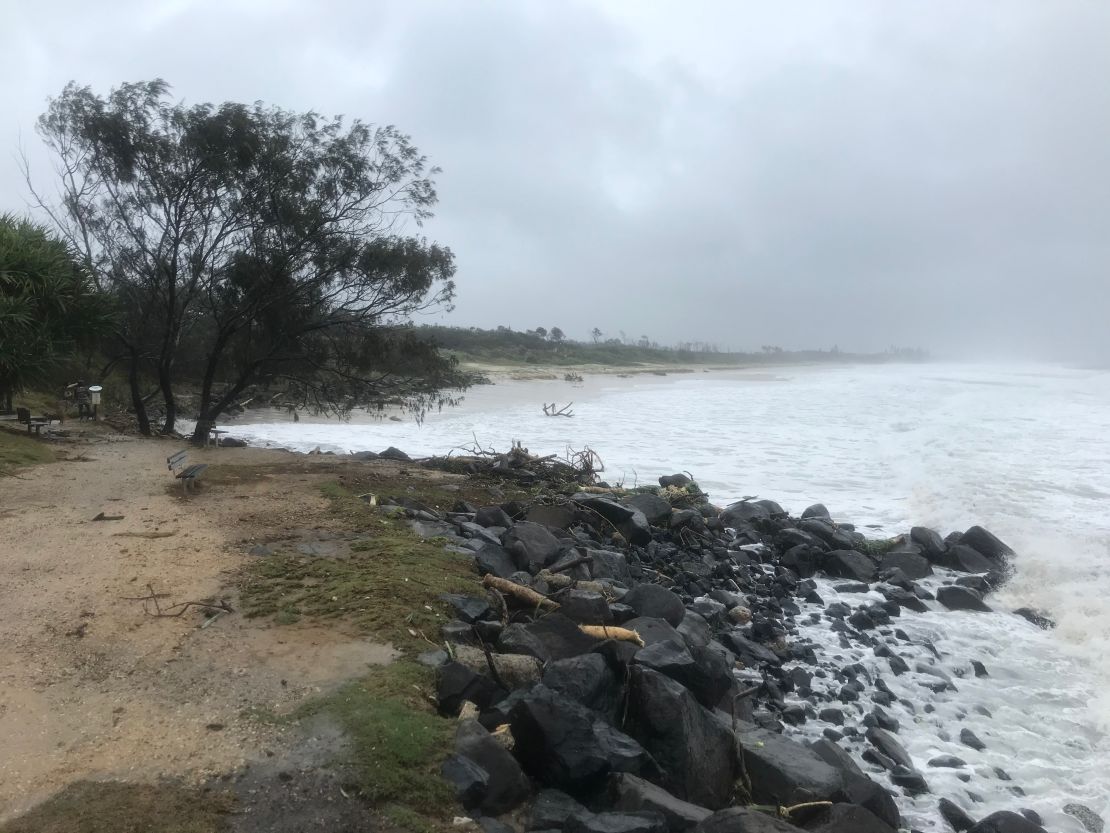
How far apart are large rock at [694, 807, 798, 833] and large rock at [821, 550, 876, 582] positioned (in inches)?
276

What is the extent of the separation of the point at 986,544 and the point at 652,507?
5051 mm

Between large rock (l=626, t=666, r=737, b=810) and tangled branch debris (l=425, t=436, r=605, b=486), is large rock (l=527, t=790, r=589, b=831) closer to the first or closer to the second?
large rock (l=626, t=666, r=737, b=810)

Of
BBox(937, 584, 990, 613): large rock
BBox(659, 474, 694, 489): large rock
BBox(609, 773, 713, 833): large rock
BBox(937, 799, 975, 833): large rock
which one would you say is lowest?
BBox(937, 799, 975, 833): large rock

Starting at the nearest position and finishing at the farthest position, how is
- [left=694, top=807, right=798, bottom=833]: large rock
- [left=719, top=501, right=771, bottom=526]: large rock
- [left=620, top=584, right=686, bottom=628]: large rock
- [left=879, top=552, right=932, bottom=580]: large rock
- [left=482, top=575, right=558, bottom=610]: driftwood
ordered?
[left=694, top=807, right=798, bottom=833]: large rock
[left=482, top=575, right=558, bottom=610]: driftwood
[left=620, top=584, right=686, bottom=628]: large rock
[left=879, top=552, right=932, bottom=580]: large rock
[left=719, top=501, right=771, bottom=526]: large rock

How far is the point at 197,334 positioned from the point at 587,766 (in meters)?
20.4

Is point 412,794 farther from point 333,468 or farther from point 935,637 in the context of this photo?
point 333,468

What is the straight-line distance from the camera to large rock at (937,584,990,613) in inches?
356

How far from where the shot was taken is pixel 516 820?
12.9 ft

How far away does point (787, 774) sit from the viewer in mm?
4691

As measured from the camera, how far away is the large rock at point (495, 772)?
3959 millimetres

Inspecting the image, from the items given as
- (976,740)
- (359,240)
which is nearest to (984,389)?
(359,240)

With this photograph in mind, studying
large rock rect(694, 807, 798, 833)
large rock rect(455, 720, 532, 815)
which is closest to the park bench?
large rock rect(455, 720, 532, 815)

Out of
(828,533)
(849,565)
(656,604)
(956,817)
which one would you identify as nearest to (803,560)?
(849,565)

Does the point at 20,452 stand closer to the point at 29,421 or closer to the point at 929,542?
the point at 29,421
